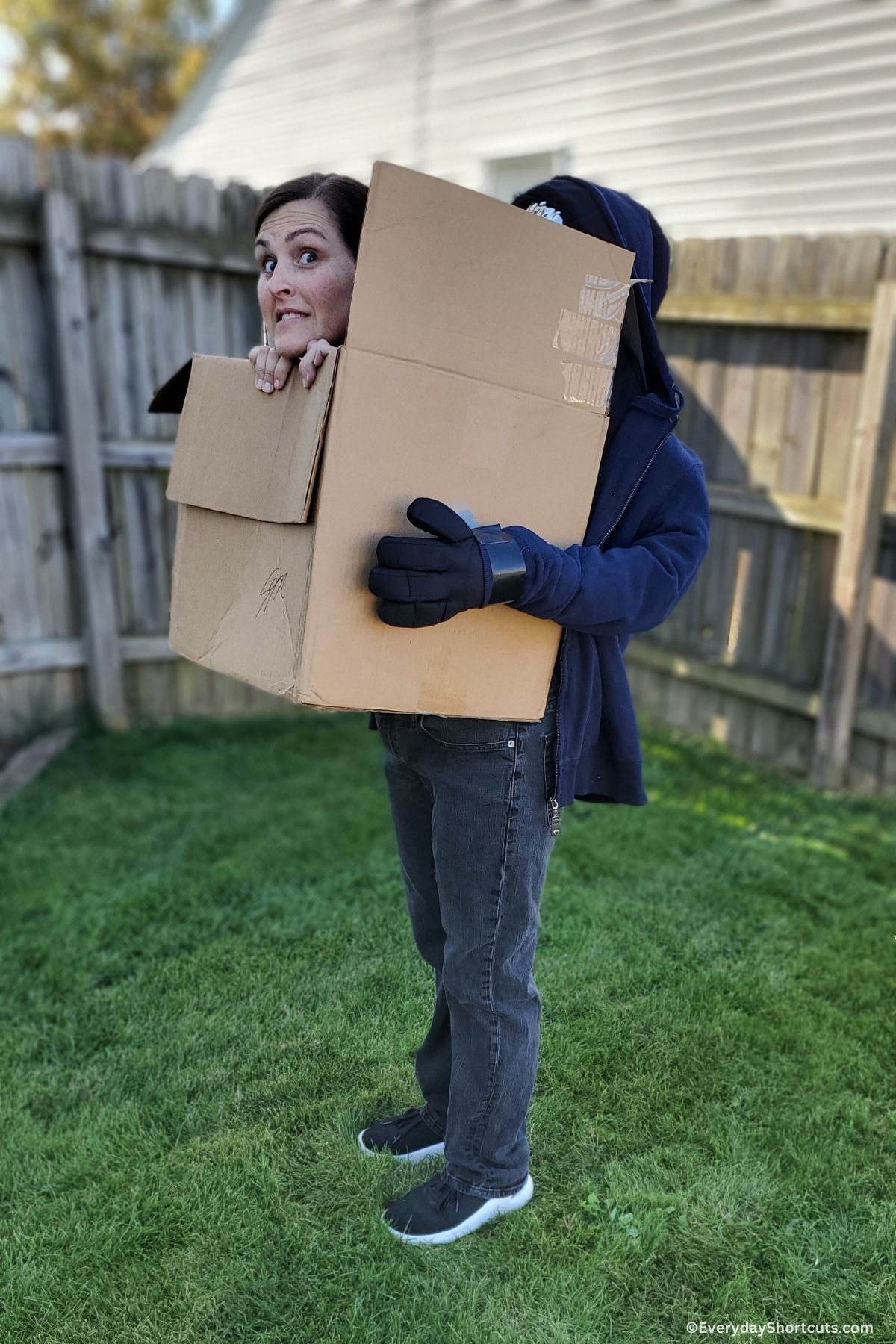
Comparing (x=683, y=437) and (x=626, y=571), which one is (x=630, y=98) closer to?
(x=683, y=437)

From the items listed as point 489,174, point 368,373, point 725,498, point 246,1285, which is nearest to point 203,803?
point 246,1285

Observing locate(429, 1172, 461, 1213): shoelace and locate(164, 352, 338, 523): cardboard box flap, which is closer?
locate(164, 352, 338, 523): cardboard box flap

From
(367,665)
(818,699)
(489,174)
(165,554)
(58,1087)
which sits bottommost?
(58,1087)

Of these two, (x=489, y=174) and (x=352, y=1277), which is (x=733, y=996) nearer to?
(x=352, y=1277)

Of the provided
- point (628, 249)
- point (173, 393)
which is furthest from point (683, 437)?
point (173, 393)

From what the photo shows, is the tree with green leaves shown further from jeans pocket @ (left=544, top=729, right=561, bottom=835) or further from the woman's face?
jeans pocket @ (left=544, top=729, right=561, bottom=835)

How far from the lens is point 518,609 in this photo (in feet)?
4.78

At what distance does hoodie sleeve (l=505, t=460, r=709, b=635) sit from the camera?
1.42 m

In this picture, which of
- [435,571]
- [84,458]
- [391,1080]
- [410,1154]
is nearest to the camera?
[435,571]

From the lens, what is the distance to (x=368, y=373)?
1325mm

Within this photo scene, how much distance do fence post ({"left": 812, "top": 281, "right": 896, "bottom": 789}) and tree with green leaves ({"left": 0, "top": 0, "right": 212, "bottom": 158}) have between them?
1867 centimetres

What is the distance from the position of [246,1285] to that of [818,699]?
318cm

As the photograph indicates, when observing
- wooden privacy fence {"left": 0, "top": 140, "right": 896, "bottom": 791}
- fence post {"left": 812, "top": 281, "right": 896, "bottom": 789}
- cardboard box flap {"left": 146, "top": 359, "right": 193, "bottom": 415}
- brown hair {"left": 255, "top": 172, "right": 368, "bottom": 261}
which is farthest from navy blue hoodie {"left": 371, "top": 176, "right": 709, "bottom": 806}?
wooden privacy fence {"left": 0, "top": 140, "right": 896, "bottom": 791}

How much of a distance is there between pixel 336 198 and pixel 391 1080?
1.85m
